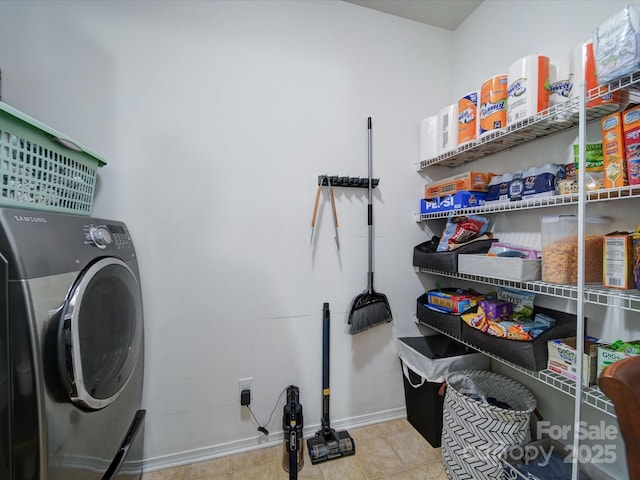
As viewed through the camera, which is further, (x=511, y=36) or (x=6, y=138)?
(x=511, y=36)

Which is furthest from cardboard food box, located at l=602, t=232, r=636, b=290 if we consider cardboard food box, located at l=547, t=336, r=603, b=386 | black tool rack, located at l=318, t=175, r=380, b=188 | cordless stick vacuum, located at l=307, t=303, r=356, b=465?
cordless stick vacuum, located at l=307, t=303, r=356, b=465

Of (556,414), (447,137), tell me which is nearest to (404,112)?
(447,137)

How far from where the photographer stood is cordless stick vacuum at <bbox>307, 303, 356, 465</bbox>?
1325 millimetres

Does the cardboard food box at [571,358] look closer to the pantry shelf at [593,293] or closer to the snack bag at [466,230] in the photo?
the pantry shelf at [593,293]

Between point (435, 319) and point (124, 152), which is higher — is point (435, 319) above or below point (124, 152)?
below

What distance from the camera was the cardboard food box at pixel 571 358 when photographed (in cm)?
90

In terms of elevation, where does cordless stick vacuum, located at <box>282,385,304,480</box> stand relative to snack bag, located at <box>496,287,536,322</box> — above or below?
below

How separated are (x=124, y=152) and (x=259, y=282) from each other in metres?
0.91

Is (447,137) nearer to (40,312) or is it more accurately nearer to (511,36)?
(511,36)

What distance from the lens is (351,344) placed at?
156cm

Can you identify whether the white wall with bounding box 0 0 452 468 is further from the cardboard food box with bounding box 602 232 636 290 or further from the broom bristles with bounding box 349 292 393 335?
the cardboard food box with bounding box 602 232 636 290

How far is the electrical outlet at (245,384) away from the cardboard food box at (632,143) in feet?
5.66

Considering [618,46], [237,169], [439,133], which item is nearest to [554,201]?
[618,46]

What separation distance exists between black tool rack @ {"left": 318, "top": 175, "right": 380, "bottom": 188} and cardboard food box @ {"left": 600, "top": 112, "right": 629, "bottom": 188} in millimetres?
936
